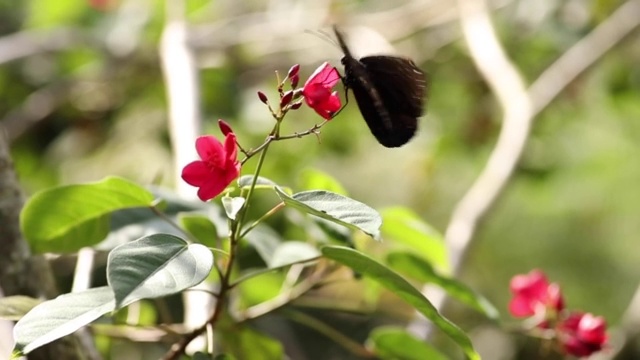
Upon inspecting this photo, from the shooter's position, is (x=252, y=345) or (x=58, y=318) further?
(x=252, y=345)

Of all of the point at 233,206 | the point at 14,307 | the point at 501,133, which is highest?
the point at 501,133

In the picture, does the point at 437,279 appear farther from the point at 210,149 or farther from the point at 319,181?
the point at 210,149

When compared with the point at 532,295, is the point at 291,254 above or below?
below

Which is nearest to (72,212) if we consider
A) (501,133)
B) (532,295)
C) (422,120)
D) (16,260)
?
(16,260)

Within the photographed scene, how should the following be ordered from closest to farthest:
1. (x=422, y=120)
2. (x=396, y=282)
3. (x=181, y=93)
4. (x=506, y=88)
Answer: (x=396, y=282) → (x=181, y=93) → (x=506, y=88) → (x=422, y=120)

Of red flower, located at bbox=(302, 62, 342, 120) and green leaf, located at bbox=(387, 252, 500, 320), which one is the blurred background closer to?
green leaf, located at bbox=(387, 252, 500, 320)

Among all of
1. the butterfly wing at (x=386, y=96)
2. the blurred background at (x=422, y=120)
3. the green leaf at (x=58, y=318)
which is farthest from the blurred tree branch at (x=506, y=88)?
the green leaf at (x=58, y=318)

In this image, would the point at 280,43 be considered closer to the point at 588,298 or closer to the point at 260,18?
the point at 260,18
